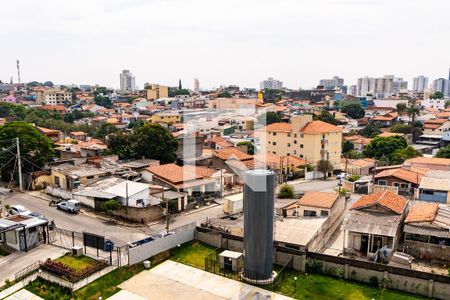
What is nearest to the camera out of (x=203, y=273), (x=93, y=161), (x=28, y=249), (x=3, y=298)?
(x=3, y=298)

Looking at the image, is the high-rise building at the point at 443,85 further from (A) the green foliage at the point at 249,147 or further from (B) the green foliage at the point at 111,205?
(B) the green foliage at the point at 111,205

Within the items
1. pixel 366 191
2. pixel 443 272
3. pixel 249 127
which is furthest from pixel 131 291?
pixel 249 127

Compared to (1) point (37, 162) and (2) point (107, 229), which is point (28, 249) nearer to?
(2) point (107, 229)

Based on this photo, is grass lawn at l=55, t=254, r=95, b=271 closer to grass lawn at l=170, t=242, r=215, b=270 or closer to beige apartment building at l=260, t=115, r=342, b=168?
grass lawn at l=170, t=242, r=215, b=270

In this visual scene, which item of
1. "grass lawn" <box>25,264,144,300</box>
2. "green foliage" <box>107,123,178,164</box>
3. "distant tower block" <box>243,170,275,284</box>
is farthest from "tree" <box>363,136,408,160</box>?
"grass lawn" <box>25,264,144,300</box>

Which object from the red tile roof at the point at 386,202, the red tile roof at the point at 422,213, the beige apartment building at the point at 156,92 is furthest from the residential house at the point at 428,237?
the beige apartment building at the point at 156,92

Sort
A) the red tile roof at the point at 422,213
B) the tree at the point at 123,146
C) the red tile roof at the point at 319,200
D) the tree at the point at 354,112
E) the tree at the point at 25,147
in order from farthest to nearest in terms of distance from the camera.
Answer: the tree at the point at 354,112
the tree at the point at 123,146
the tree at the point at 25,147
the red tile roof at the point at 319,200
the red tile roof at the point at 422,213
